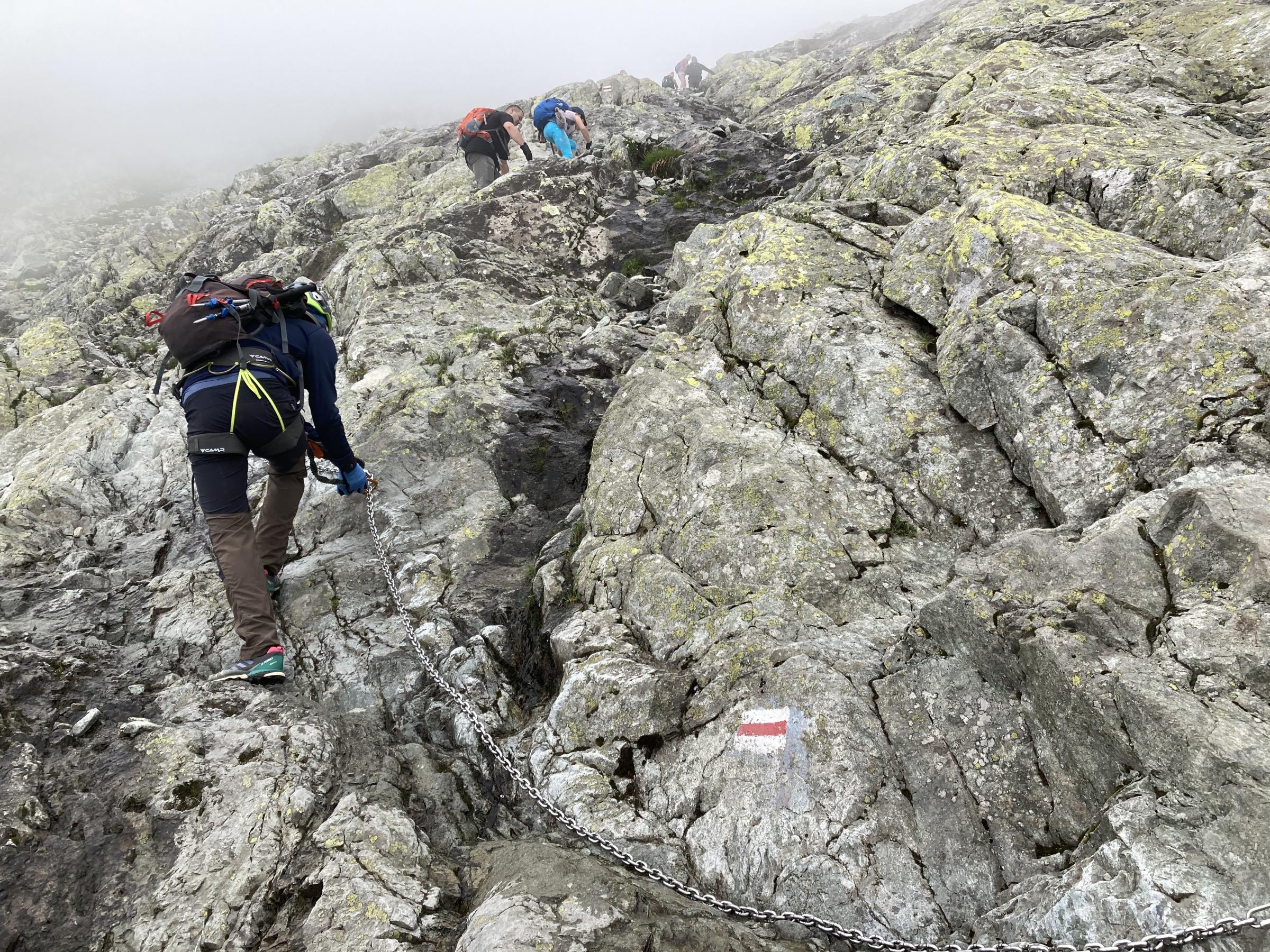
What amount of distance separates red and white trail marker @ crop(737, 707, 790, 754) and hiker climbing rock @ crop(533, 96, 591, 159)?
2022 centimetres

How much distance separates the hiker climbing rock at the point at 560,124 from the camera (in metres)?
21.2

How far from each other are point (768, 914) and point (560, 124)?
22946 millimetres

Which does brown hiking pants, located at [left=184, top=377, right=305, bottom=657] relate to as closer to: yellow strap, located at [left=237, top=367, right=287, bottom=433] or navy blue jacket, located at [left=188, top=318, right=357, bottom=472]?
yellow strap, located at [left=237, top=367, right=287, bottom=433]

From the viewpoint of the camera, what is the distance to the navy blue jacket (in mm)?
7879

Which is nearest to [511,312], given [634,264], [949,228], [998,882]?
[634,264]

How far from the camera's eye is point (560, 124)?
21.3 metres

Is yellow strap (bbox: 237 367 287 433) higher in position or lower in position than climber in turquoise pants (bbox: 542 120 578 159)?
lower

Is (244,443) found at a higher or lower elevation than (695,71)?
lower

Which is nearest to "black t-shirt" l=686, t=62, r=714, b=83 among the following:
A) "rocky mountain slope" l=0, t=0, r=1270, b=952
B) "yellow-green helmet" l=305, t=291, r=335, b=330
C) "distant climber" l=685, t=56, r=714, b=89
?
"distant climber" l=685, t=56, r=714, b=89

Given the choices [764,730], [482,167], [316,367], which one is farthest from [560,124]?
[764,730]

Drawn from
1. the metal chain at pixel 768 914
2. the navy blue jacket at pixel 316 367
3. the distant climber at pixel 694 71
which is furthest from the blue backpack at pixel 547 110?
the distant climber at pixel 694 71

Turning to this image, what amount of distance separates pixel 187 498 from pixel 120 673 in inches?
163

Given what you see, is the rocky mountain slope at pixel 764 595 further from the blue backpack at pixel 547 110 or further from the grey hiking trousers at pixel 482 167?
the blue backpack at pixel 547 110

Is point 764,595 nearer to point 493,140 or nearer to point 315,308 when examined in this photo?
point 315,308
